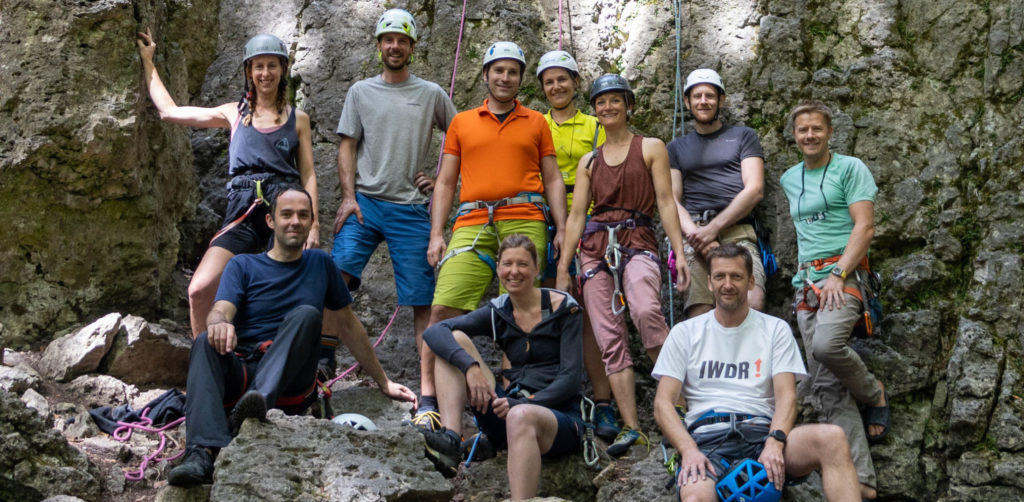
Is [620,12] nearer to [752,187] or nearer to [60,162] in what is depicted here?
[752,187]

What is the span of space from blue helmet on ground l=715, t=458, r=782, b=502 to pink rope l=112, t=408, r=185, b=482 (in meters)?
3.24

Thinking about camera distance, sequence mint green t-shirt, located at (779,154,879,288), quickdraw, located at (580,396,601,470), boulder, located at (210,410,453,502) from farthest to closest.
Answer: mint green t-shirt, located at (779,154,879,288) → quickdraw, located at (580,396,601,470) → boulder, located at (210,410,453,502)

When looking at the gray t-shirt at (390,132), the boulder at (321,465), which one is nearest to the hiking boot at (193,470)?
the boulder at (321,465)

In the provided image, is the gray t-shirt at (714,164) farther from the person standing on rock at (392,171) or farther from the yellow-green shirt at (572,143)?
the person standing on rock at (392,171)

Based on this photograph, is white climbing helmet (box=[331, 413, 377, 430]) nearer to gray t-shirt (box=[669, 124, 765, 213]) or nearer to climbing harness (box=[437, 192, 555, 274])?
climbing harness (box=[437, 192, 555, 274])

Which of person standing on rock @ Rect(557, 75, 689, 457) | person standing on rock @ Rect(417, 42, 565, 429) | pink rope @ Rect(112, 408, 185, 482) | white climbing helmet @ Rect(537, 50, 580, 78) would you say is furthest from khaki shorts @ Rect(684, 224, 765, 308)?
pink rope @ Rect(112, 408, 185, 482)

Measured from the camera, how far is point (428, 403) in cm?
595

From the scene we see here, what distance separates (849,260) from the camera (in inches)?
230

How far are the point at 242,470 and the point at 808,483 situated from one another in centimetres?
298

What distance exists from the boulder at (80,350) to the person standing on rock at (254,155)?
2.49 ft

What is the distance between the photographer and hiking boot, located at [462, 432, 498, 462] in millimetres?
5387

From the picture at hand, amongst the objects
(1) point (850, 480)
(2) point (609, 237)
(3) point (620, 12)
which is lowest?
(1) point (850, 480)

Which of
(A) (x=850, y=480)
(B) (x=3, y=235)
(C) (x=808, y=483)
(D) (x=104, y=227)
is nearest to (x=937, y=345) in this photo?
(C) (x=808, y=483)

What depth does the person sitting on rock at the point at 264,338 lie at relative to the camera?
4.73 metres
